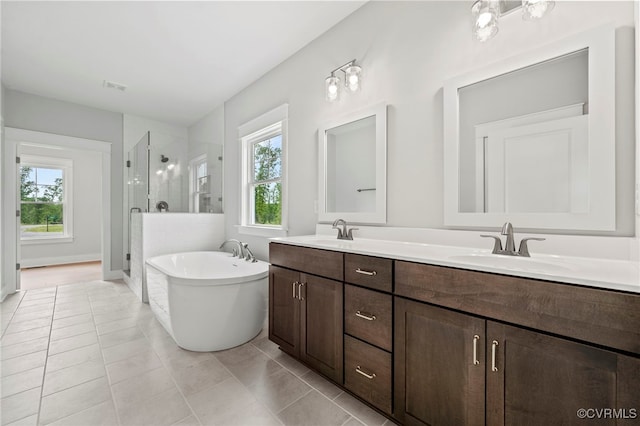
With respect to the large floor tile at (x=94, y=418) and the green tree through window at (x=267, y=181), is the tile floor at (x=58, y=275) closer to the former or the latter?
the green tree through window at (x=267, y=181)

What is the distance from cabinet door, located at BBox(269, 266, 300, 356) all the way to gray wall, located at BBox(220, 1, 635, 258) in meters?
0.68

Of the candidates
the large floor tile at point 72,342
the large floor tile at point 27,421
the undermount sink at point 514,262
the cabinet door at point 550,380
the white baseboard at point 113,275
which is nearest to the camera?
the cabinet door at point 550,380

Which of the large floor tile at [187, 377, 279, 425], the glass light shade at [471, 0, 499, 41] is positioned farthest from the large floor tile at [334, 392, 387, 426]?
the glass light shade at [471, 0, 499, 41]

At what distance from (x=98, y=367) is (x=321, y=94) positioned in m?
2.68

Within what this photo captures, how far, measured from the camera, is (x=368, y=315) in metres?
1.38

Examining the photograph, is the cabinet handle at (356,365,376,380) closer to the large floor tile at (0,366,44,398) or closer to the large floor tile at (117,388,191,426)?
the large floor tile at (117,388,191,426)

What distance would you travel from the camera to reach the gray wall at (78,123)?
3.48 metres

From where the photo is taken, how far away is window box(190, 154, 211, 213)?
3999mm

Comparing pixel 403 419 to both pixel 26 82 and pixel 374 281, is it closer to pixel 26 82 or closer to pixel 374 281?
pixel 374 281

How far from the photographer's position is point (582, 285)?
816mm

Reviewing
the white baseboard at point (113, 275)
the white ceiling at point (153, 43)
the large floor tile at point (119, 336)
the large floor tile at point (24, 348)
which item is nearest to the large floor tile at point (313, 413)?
the large floor tile at point (119, 336)

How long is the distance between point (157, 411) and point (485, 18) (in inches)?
106

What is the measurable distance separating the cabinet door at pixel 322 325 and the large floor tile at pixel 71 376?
1382mm

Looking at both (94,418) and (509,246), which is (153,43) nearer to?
(94,418)
